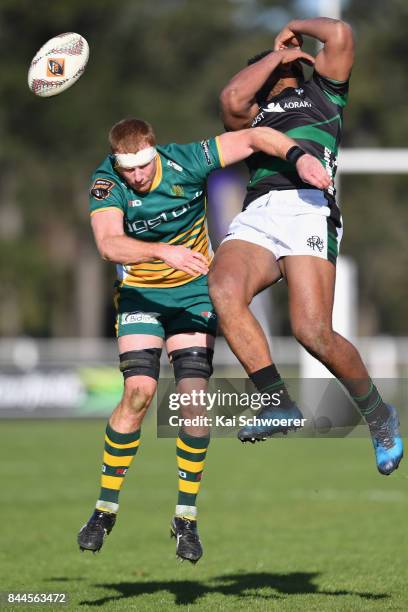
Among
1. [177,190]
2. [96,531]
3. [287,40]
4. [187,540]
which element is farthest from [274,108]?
[96,531]

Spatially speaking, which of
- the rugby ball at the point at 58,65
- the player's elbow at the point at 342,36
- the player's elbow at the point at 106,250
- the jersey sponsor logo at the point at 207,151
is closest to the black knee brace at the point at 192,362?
the player's elbow at the point at 106,250

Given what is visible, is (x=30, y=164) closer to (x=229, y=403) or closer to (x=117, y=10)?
(x=117, y=10)

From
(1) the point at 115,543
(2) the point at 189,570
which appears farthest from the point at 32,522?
(2) the point at 189,570

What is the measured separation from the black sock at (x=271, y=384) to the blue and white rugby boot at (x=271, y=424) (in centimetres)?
5

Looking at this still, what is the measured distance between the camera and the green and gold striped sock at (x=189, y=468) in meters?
8.29

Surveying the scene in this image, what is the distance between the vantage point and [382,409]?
7.79m

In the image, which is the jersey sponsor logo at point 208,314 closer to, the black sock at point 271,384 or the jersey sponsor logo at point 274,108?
the black sock at point 271,384

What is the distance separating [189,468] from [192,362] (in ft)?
2.26

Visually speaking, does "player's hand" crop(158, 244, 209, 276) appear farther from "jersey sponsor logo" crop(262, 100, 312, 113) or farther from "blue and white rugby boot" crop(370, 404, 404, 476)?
"blue and white rugby boot" crop(370, 404, 404, 476)

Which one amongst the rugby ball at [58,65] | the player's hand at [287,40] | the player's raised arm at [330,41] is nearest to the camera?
the player's raised arm at [330,41]

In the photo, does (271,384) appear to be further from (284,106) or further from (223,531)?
(223,531)

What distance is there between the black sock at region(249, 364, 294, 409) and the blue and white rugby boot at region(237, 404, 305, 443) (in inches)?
2.1

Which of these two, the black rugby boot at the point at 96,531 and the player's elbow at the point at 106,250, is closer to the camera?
the player's elbow at the point at 106,250

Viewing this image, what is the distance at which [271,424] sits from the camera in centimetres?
733
